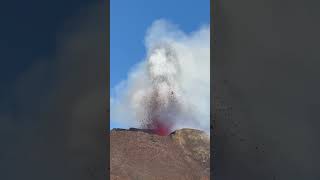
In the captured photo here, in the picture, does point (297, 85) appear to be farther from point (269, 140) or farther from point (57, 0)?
point (57, 0)

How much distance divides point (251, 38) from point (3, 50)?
215cm

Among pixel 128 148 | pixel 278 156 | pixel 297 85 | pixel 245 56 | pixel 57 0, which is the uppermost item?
pixel 57 0

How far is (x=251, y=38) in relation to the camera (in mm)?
3742

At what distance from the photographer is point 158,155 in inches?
988

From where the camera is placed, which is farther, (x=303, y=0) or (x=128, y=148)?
(x=128, y=148)

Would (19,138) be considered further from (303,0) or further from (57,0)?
(303,0)

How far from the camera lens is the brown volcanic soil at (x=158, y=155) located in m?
23.5

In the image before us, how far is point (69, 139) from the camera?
3678mm

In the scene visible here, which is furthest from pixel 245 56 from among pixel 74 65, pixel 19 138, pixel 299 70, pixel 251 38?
pixel 19 138

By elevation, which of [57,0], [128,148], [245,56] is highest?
[57,0]

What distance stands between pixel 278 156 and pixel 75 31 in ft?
6.84

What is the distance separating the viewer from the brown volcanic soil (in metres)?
23.5

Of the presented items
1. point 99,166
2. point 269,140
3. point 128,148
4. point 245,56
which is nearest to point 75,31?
point 99,166

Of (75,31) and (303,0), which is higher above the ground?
(303,0)
